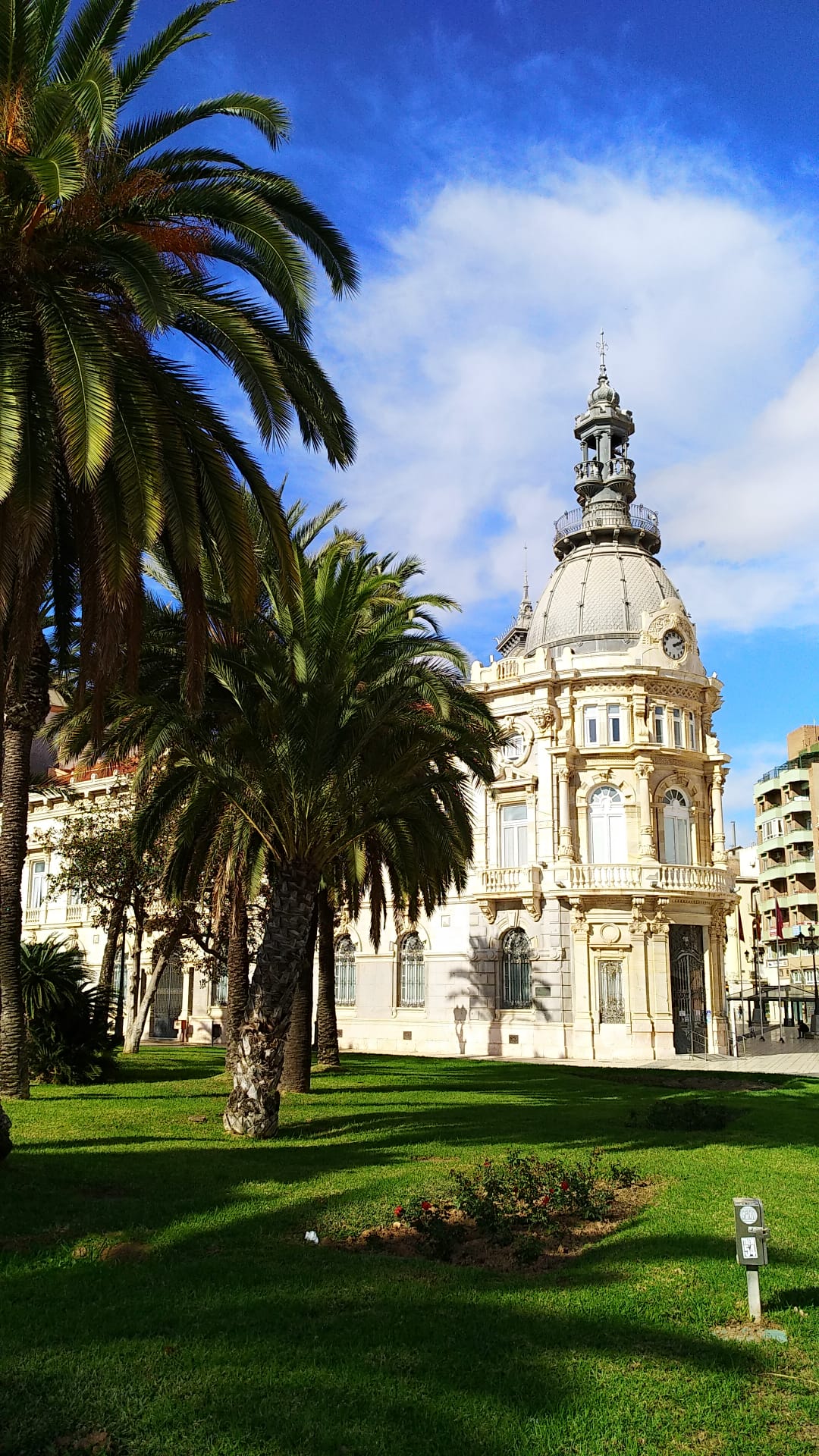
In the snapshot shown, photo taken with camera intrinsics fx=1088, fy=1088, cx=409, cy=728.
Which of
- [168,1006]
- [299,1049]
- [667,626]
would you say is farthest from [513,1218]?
[168,1006]

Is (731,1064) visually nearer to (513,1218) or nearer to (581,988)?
(581,988)

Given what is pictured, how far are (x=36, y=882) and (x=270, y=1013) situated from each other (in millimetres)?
48308

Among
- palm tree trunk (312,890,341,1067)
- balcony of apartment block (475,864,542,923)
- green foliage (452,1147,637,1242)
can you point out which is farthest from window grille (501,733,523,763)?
green foliage (452,1147,637,1242)

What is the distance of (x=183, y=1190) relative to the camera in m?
10.9

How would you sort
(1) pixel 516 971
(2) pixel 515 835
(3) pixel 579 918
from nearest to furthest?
1. (3) pixel 579 918
2. (1) pixel 516 971
3. (2) pixel 515 835

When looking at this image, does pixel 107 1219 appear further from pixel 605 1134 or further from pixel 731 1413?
pixel 605 1134

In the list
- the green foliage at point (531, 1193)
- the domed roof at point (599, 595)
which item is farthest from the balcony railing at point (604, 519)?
the green foliage at point (531, 1193)

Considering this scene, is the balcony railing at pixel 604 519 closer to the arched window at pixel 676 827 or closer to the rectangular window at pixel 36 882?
the arched window at pixel 676 827

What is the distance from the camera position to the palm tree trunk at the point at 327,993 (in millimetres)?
27734

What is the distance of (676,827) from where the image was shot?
42.1 metres

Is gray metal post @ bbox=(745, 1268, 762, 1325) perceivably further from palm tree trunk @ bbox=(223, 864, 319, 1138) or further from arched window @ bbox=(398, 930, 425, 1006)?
arched window @ bbox=(398, 930, 425, 1006)

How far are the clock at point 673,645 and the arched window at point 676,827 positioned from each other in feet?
17.4

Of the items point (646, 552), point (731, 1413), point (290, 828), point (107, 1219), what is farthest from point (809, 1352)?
point (646, 552)

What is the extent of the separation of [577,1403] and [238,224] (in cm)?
1085
